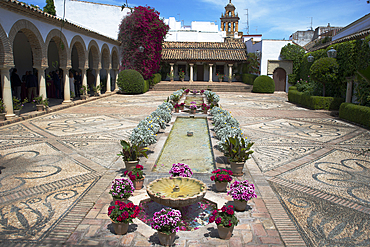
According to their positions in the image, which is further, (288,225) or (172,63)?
(172,63)

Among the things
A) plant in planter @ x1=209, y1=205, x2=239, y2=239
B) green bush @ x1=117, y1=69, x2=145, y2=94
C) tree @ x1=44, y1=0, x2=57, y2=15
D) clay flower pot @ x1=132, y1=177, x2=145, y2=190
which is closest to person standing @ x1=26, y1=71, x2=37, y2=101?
green bush @ x1=117, y1=69, x2=145, y2=94

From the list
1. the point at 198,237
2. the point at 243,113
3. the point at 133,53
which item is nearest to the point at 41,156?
the point at 198,237

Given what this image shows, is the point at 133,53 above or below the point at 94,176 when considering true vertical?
above

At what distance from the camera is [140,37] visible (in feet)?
74.7

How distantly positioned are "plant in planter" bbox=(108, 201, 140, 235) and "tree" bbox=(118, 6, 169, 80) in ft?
68.0

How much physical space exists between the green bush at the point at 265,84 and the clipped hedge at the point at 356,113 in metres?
12.1

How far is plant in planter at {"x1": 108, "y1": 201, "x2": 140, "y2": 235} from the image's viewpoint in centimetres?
311

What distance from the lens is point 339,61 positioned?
1409cm

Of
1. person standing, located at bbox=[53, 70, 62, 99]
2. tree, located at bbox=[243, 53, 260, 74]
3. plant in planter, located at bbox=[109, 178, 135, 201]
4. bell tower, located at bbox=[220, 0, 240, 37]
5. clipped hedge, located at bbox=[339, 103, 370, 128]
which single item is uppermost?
bell tower, located at bbox=[220, 0, 240, 37]

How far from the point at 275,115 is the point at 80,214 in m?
10.4

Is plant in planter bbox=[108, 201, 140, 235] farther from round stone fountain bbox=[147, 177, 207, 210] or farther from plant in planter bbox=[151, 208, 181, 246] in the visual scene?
round stone fountain bbox=[147, 177, 207, 210]

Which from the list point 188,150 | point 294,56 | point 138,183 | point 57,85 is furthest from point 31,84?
point 294,56

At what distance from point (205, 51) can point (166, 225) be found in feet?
97.2

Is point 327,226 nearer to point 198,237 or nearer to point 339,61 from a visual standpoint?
point 198,237
